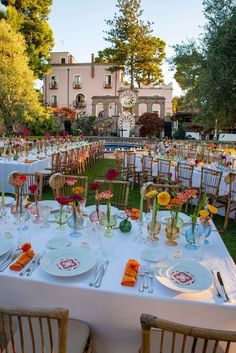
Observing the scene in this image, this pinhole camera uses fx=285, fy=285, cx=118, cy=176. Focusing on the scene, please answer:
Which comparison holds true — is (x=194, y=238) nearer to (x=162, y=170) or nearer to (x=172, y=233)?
(x=172, y=233)

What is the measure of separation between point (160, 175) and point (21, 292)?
16.5ft

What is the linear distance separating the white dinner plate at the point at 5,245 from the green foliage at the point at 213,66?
273 inches

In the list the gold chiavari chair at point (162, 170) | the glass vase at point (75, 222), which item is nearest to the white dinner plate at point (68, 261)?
the glass vase at point (75, 222)

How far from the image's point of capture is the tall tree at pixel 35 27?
2210cm

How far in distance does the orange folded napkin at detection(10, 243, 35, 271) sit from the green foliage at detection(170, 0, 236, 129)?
697cm

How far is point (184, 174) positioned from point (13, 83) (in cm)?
1322

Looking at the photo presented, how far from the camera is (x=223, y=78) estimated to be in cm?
731

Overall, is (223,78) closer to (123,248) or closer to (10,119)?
(123,248)

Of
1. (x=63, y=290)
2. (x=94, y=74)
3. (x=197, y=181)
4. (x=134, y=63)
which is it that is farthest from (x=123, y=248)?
(x=94, y=74)

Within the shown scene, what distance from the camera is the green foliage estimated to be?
289 inches

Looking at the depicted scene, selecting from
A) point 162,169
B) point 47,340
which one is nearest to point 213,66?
point 162,169

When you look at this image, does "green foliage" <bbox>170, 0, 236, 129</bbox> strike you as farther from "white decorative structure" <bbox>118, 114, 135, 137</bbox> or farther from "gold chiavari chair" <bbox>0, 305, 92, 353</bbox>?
"white decorative structure" <bbox>118, 114, 135, 137</bbox>

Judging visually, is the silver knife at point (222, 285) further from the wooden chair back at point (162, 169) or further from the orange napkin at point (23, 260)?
the wooden chair back at point (162, 169)

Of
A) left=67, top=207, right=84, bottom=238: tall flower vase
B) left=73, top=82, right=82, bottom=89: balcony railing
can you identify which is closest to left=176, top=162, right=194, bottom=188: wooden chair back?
left=67, top=207, right=84, bottom=238: tall flower vase
